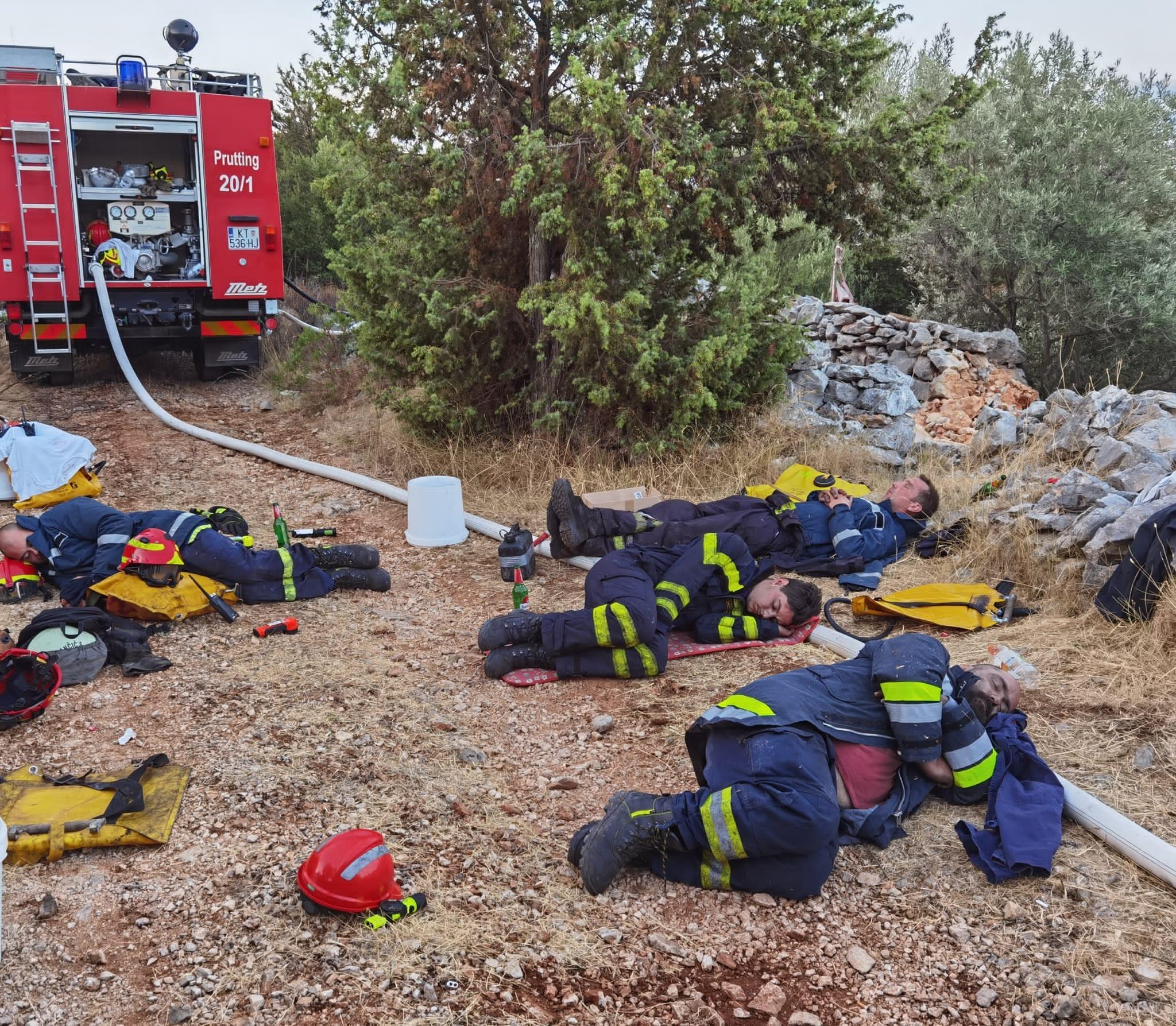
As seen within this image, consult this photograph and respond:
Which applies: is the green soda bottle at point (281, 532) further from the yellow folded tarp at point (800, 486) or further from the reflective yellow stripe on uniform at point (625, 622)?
the yellow folded tarp at point (800, 486)

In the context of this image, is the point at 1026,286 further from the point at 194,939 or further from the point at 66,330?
the point at 194,939

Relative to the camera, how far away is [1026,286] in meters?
11.3

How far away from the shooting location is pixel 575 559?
19.7 feet

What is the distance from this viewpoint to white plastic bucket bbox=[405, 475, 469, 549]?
6.45 m

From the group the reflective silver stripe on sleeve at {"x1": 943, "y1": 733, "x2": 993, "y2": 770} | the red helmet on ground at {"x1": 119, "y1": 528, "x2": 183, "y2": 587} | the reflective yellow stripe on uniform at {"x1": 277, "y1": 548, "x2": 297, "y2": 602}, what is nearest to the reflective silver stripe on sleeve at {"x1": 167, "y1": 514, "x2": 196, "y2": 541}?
the red helmet on ground at {"x1": 119, "y1": 528, "x2": 183, "y2": 587}

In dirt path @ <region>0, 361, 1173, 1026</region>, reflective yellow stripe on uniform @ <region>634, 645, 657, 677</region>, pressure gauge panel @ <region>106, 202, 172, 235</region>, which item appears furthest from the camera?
pressure gauge panel @ <region>106, 202, 172, 235</region>

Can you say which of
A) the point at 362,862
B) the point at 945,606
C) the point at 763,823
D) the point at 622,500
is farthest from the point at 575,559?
the point at 362,862

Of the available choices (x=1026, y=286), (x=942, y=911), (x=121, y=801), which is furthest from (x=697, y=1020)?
(x=1026, y=286)

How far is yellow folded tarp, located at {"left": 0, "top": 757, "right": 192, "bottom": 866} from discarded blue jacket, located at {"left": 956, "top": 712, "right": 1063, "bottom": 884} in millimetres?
2483

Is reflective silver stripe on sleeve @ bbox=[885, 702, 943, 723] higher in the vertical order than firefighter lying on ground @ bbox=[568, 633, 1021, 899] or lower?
higher

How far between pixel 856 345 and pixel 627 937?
29.9 ft

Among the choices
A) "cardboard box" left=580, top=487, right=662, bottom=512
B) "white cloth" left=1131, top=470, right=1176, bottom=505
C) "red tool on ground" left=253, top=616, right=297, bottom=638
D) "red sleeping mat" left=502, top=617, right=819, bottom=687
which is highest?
"white cloth" left=1131, top=470, right=1176, bottom=505

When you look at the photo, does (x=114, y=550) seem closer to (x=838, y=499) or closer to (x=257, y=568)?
(x=257, y=568)

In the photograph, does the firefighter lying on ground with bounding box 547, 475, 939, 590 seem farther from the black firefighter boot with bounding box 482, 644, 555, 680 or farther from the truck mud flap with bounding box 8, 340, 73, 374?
the truck mud flap with bounding box 8, 340, 73, 374
